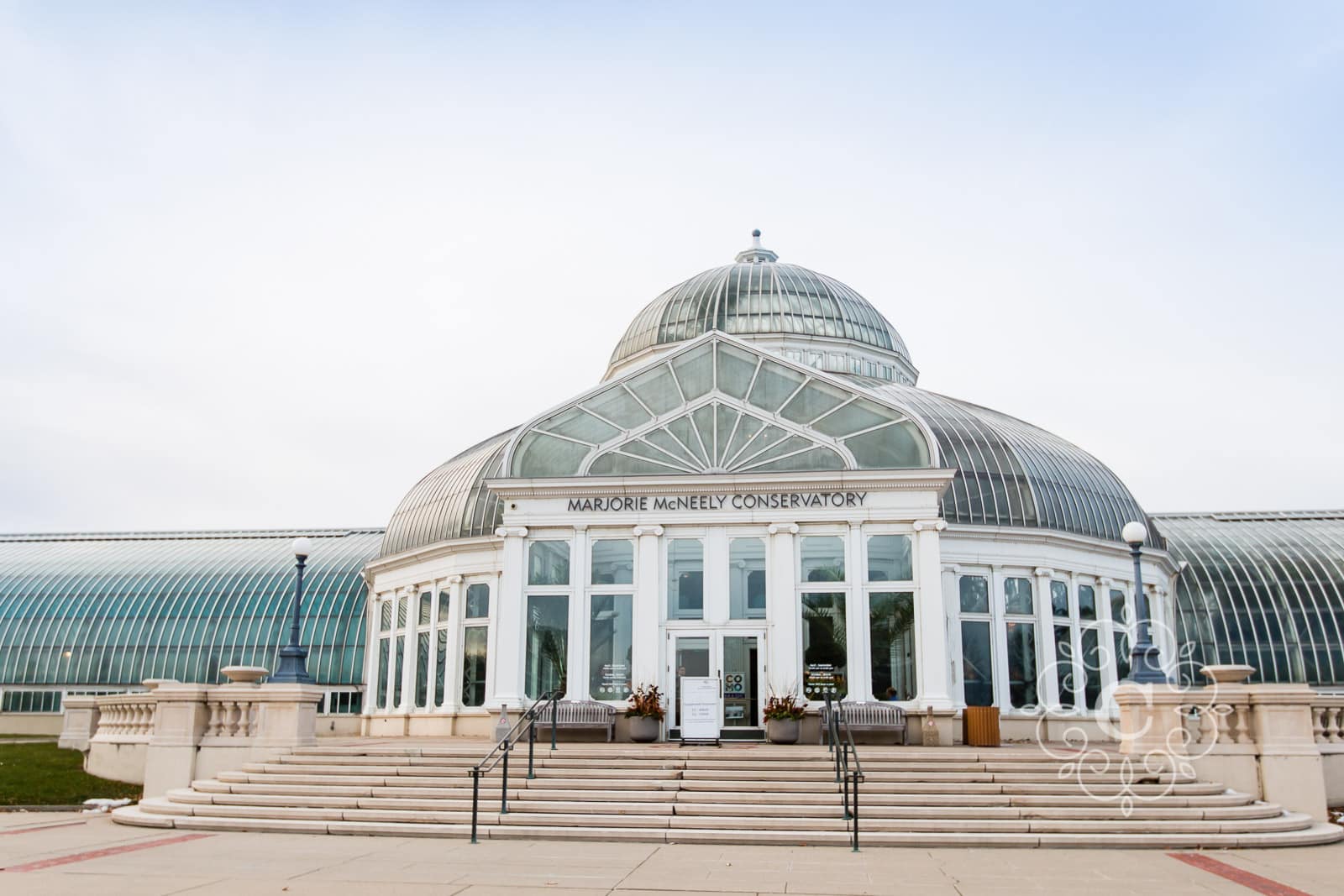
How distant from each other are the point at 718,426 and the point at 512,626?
6.27 metres

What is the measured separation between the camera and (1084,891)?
40.1 ft

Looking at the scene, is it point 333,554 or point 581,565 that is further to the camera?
point 333,554

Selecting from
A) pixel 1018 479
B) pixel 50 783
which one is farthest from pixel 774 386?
pixel 50 783

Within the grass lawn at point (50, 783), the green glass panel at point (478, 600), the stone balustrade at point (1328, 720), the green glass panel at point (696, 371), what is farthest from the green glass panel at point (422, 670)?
the stone balustrade at point (1328, 720)

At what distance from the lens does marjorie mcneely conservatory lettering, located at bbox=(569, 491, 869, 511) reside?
25062mm

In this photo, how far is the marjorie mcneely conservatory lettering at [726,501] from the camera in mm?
25062

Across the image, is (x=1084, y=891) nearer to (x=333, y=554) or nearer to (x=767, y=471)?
(x=767, y=471)

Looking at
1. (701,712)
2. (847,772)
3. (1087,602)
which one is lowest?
(847,772)

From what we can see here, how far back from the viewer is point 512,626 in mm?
25234

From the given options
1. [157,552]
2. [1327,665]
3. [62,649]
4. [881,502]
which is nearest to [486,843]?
[881,502]

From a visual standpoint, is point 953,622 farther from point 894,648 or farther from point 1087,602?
Answer: point 894,648

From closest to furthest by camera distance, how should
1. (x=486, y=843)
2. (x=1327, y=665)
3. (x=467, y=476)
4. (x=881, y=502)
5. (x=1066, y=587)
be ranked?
(x=486, y=843) → (x=881, y=502) → (x=1066, y=587) → (x=467, y=476) → (x=1327, y=665)

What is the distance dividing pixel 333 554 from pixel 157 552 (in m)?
8.55

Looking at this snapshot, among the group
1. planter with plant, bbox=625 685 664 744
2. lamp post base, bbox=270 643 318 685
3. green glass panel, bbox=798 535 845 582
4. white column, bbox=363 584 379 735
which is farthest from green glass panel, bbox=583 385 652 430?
white column, bbox=363 584 379 735
